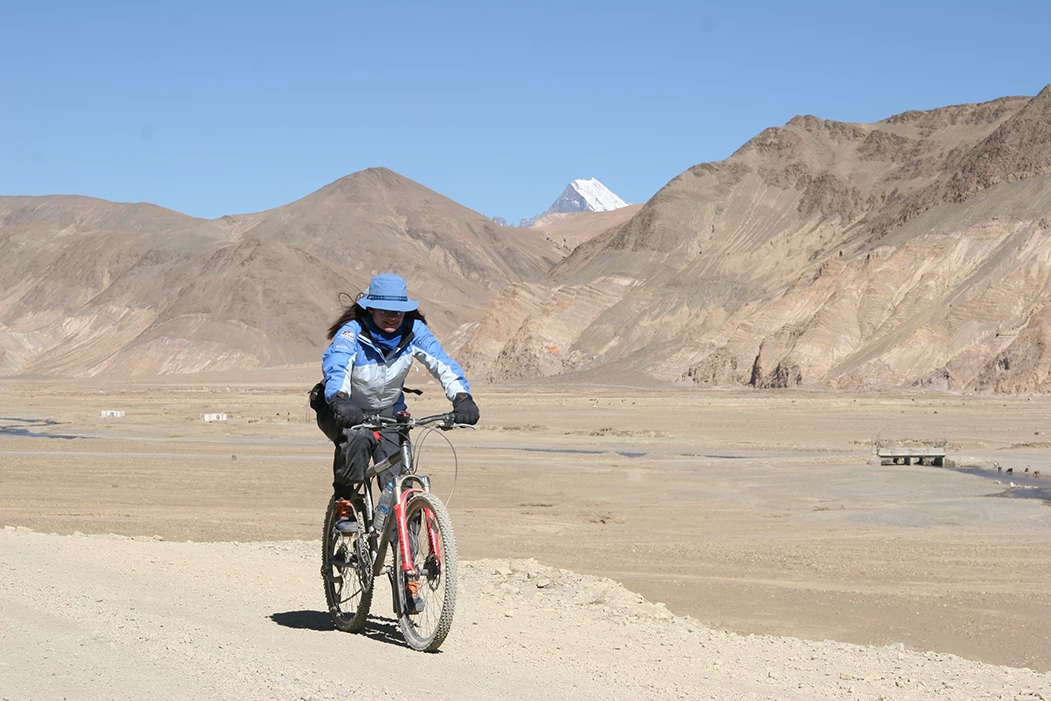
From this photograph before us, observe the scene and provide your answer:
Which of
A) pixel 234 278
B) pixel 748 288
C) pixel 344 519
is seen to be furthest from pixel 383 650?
pixel 234 278

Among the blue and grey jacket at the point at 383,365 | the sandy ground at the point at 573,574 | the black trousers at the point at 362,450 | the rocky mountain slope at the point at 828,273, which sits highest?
the rocky mountain slope at the point at 828,273

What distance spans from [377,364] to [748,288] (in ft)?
275

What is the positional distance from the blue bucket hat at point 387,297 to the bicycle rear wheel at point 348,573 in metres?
1.23

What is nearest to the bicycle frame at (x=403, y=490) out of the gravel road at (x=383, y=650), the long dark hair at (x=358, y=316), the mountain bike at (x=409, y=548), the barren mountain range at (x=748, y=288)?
the mountain bike at (x=409, y=548)

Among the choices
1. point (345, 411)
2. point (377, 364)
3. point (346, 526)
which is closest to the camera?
point (345, 411)

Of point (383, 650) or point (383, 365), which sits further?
point (383, 365)

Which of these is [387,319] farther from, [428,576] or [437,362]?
[428,576]

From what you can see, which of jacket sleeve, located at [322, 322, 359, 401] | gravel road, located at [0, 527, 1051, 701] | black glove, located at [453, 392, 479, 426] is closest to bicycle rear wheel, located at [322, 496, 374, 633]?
gravel road, located at [0, 527, 1051, 701]

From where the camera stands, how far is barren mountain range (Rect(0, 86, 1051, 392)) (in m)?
69.2

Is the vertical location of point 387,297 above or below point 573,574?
above

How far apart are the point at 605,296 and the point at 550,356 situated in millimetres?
7958

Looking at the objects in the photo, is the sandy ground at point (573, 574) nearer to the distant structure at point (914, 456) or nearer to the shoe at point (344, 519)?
the shoe at point (344, 519)

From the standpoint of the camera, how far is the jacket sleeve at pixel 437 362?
698 cm

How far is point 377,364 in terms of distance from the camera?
7.04 metres
